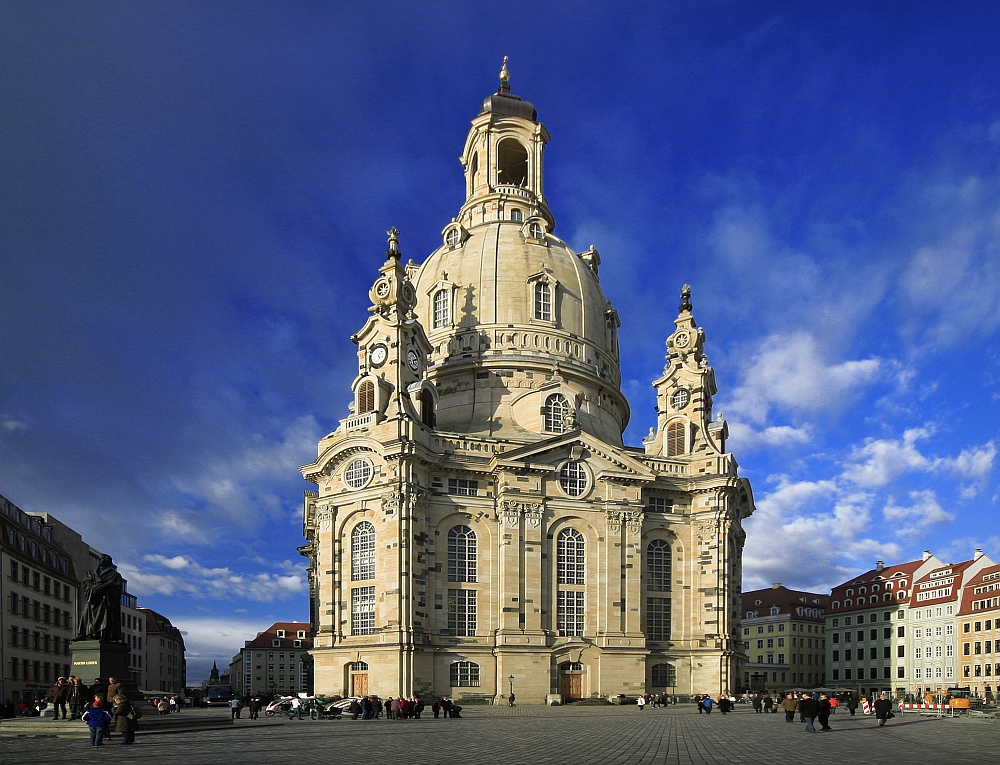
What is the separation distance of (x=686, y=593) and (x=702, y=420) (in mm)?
14715

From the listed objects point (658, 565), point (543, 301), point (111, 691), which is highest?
point (543, 301)

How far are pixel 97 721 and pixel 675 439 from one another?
61.4 meters

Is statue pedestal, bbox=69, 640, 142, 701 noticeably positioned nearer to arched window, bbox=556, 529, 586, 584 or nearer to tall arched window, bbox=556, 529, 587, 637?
tall arched window, bbox=556, 529, 587, 637

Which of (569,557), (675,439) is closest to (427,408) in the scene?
(569,557)

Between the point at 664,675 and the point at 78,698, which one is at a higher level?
the point at 78,698

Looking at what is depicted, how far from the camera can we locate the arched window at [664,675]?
2916 inches

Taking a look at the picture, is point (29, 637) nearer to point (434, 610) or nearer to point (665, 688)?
point (434, 610)

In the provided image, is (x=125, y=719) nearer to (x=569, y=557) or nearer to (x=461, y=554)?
(x=461, y=554)

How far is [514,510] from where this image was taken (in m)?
70.6

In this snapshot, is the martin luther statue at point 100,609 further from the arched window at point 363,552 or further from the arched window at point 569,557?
the arched window at point 569,557

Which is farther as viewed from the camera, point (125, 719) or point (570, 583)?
point (570, 583)

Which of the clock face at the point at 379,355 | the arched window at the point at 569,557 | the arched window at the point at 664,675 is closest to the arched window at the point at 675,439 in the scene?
the arched window at the point at 569,557

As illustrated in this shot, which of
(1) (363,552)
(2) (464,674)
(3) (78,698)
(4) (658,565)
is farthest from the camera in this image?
(4) (658,565)

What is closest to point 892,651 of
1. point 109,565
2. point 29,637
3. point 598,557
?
point 598,557
